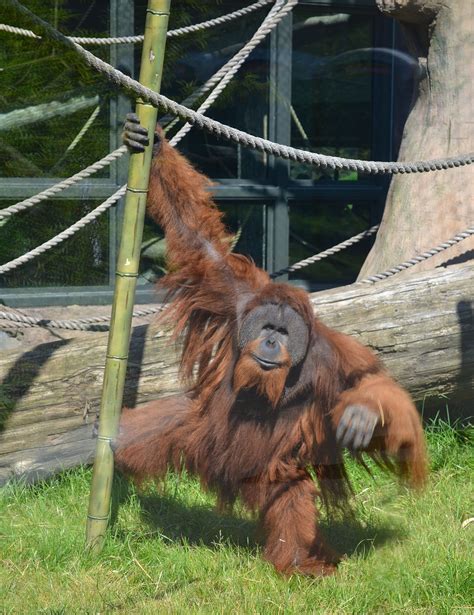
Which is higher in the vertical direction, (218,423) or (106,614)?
(218,423)

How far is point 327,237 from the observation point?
575cm

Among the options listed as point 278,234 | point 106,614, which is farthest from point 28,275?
point 106,614

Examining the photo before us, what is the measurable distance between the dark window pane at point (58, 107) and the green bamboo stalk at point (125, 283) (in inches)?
73.4

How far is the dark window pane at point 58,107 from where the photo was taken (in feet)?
16.1

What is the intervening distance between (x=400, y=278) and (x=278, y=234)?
1464 millimetres

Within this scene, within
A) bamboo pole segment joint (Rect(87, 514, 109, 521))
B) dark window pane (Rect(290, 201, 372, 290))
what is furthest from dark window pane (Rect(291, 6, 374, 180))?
bamboo pole segment joint (Rect(87, 514, 109, 521))

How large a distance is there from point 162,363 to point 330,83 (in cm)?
239

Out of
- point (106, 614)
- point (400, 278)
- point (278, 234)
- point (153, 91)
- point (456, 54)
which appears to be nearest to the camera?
point (106, 614)

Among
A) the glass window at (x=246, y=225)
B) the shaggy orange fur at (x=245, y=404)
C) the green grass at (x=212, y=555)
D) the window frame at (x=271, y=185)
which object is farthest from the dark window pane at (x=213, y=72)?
the green grass at (x=212, y=555)

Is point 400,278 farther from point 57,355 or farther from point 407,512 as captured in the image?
point 57,355

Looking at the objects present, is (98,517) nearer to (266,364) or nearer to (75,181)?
(266,364)

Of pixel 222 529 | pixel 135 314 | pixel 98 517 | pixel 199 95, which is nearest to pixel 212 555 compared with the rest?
pixel 222 529

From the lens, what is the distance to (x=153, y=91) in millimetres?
3045

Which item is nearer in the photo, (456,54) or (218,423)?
(218,423)
